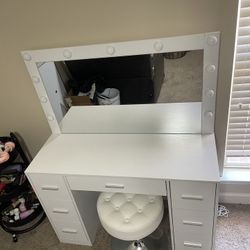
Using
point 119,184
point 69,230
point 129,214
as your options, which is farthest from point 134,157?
point 69,230

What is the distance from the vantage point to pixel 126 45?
48.2 inches

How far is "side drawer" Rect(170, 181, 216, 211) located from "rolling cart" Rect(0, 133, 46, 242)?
0.98 meters

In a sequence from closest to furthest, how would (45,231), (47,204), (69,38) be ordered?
(69,38) < (47,204) < (45,231)

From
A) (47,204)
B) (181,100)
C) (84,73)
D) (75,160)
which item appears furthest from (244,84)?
(47,204)

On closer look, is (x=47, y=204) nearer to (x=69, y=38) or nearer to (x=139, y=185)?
(x=139, y=185)

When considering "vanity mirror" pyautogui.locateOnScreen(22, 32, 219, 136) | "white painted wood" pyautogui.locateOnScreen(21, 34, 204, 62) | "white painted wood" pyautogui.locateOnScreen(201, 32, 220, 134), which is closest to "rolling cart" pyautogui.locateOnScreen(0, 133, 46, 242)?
"vanity mirror" pyautogui.locateOnScreen(22, 32, 219, 136)

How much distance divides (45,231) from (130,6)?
1467 millimetres

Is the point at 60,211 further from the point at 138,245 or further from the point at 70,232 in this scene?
the point at 138,245

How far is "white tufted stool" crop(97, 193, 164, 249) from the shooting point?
128 centimetres

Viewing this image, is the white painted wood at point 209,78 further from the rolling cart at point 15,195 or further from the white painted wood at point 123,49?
the rolling cart at point 15,195

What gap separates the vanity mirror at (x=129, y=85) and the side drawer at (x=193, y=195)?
12.9 inches

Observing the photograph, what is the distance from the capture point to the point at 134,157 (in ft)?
4.30

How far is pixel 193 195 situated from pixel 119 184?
1.10 feet

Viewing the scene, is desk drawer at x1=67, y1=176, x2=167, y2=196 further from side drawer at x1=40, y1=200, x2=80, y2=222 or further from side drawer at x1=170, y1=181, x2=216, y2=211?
side drawer at x1=40, y1=200, x2=80, y2=222
